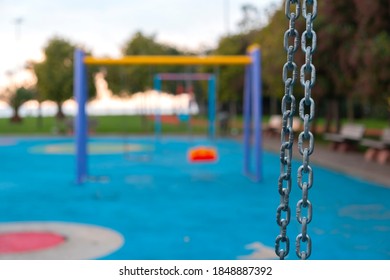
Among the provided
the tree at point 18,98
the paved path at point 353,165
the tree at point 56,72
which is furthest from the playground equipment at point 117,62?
the tree at point 18,98

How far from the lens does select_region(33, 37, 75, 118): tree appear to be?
35.8 metres

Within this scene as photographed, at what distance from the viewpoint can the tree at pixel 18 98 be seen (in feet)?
146

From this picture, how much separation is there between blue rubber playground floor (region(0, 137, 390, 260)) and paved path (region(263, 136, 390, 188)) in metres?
0.31

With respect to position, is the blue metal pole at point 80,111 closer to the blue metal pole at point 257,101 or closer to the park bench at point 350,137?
the blue metal pole at point 257,101

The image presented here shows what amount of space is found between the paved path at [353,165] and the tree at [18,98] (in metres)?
31.5

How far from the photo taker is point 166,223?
Result: 295 inches

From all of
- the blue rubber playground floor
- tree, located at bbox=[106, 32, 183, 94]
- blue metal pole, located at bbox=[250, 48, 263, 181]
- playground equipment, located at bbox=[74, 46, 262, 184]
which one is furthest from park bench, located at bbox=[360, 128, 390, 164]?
tree, located at bbox=[106, 32, 183, 94]

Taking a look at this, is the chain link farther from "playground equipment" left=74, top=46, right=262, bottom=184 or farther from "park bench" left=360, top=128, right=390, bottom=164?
"park bench" left=360, top=128, right=390, bottom=164

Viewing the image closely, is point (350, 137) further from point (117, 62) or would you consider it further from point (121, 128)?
point (121, 128)

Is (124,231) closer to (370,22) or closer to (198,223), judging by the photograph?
(198,223)

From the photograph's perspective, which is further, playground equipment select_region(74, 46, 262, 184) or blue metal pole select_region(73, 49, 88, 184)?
playground equipment select_region(74, 46, 262, 184)
